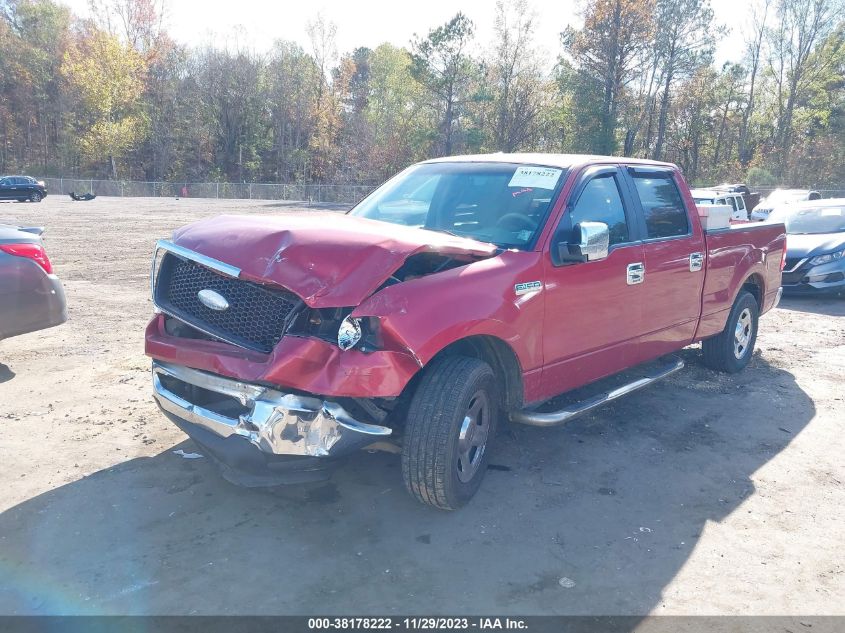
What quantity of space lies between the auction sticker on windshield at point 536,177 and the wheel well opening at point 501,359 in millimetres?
1180

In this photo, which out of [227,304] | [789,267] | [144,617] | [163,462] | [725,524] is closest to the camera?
[144,617]

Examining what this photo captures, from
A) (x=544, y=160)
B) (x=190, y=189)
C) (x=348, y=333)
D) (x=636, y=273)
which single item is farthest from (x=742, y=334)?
(x=190, y=189)

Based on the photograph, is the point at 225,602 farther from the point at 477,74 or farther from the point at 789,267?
the point at 477,74

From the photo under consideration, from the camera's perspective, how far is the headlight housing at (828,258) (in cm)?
1085

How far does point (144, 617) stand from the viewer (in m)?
2.90

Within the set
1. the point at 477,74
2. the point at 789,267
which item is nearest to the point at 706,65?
the point at 477,74

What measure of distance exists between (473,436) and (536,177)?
6.01 feet

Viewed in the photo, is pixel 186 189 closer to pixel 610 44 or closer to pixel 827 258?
pixel 610 44

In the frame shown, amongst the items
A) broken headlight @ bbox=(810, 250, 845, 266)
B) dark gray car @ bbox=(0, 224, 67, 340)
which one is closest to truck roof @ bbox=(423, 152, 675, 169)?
dark gray car @ bbox=(0, 224, 67, 340)

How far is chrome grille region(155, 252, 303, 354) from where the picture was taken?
3.45 m

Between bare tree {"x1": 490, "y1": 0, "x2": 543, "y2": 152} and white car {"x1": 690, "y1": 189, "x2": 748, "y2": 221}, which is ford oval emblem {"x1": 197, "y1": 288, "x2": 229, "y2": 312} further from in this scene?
bare tree {"x1": 490, "y1": 0, "x2": 543, "y2": 152}

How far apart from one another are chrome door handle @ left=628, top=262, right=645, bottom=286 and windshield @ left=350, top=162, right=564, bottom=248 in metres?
0.88

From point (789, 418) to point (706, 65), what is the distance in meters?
48.8

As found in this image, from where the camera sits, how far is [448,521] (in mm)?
3781
